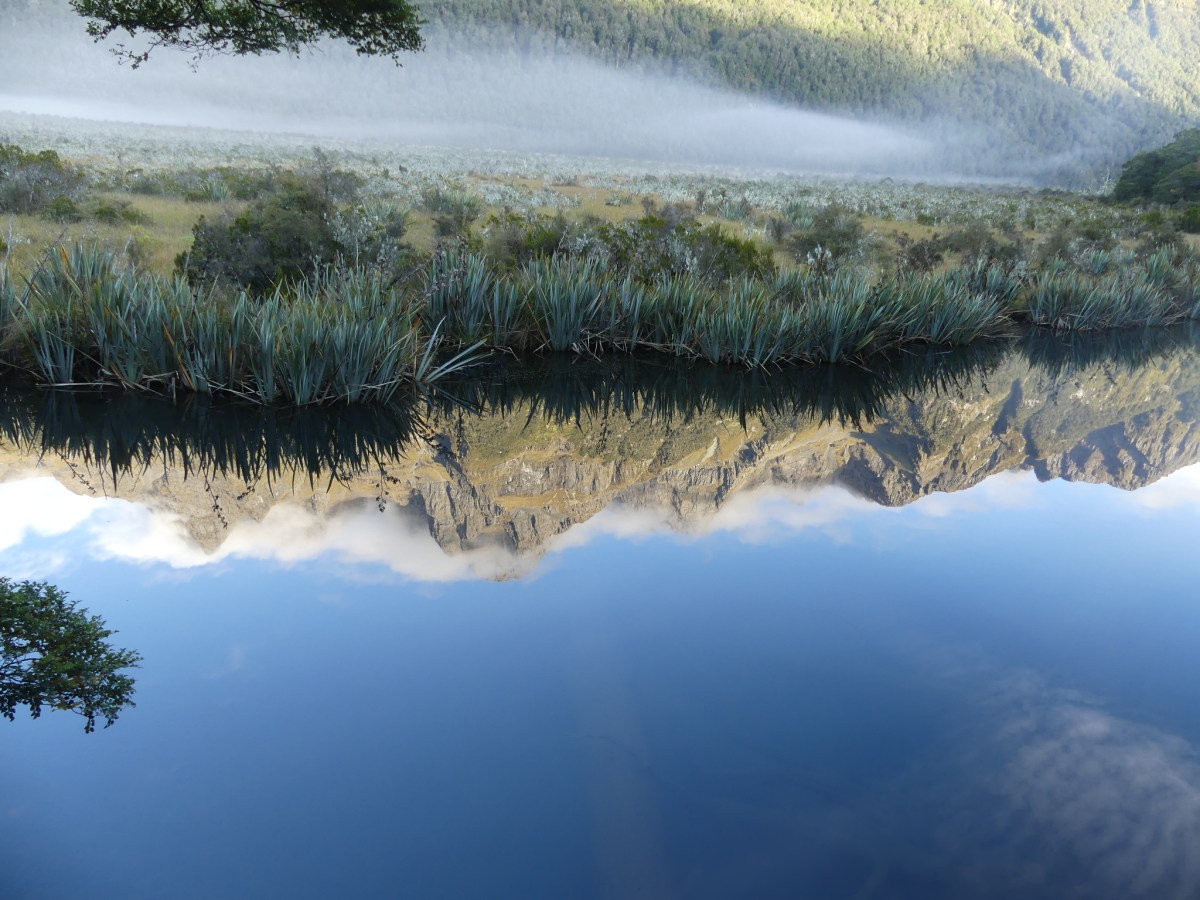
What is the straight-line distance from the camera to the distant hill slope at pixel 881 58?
14388 centimetres

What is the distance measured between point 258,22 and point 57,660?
14207 millimetres

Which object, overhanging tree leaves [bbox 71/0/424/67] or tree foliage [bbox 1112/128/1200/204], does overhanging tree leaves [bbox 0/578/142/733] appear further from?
tree foliage [bbox 1112/128/1200/204]

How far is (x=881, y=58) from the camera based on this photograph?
156 m

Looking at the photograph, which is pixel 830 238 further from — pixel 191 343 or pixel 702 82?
pixel 702 82

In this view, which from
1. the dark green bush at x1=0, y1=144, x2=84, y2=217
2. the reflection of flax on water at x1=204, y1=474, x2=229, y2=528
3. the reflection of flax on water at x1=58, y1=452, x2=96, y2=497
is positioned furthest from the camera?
the dark green bush at x1=0, y1=144, x2=84, y2=217

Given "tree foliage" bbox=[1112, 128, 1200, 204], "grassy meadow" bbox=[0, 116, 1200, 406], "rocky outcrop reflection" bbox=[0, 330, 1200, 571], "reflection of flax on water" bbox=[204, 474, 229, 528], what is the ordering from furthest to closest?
"tree foliage" bbox=[1112, 128, 1200, 204]
"grassy meadow" bbox=[0, 116, 1200, 406]
"rocky outcrop reflection" bbox=[0, 330, 1200, 571]
"reflection of flax on water" bbox=[204, 474, 229, 528]

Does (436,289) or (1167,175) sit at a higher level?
(1167,175)

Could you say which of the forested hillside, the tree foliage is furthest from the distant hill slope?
the tree foliage

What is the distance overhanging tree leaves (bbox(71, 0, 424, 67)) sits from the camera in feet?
42.6

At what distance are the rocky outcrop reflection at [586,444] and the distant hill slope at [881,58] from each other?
14873 cm

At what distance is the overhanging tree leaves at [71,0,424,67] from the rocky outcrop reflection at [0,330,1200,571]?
25.9 ft

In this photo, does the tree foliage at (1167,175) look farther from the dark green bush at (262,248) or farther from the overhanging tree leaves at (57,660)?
the overhanging tree leaves at (57,660)

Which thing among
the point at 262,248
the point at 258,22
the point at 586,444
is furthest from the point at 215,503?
the point at 258,22

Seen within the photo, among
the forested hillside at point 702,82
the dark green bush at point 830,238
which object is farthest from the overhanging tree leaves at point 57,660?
the forested hillside at point 702,82
